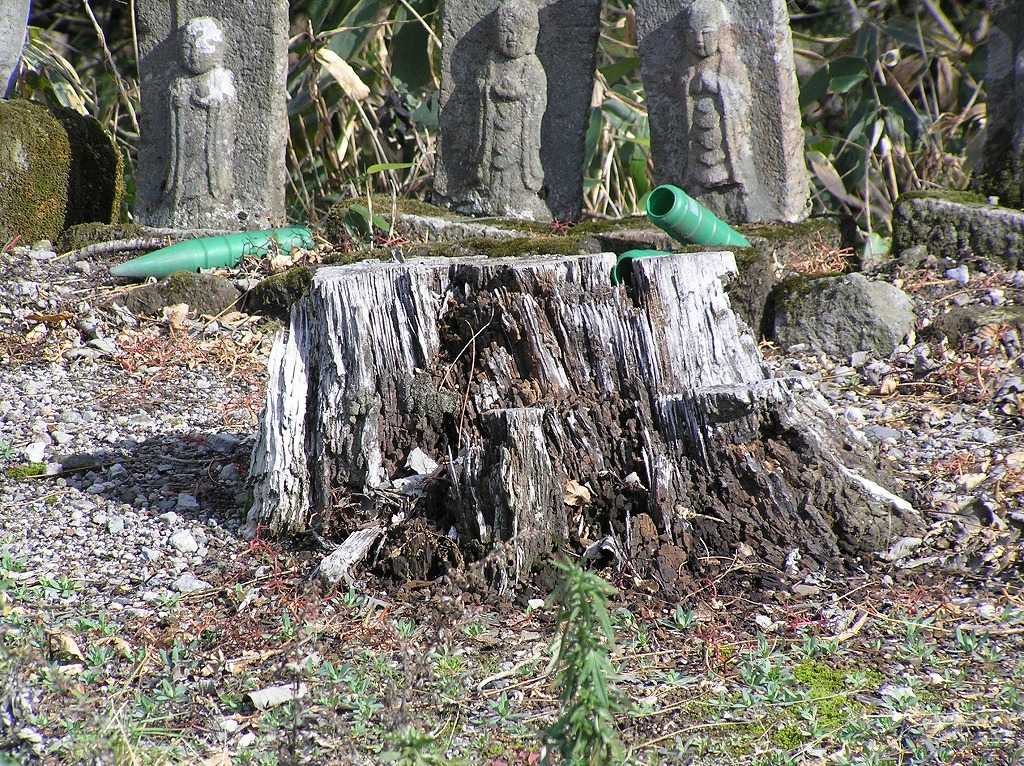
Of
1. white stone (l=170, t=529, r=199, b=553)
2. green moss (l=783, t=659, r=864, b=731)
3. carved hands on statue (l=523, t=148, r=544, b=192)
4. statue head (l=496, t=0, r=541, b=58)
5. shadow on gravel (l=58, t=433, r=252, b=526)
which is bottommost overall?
green moss (l=783, t=659, r=864, b=731)

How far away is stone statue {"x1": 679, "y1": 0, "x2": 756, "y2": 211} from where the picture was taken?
5496mm

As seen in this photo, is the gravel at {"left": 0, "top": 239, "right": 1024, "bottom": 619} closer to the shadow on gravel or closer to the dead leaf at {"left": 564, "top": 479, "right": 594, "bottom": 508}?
the shadow on gravel

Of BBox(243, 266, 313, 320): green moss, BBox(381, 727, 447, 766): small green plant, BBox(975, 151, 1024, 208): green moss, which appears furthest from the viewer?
BBox(975, 151, 1024, 208): green moss

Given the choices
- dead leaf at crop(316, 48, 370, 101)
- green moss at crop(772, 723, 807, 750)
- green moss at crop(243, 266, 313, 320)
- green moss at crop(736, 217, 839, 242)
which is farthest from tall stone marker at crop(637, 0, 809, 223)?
green moss at crop(772, 723, 807, 750)

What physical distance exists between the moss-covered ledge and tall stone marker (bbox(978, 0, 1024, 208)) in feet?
0.54

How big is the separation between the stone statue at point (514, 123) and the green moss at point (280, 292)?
53.6 inches

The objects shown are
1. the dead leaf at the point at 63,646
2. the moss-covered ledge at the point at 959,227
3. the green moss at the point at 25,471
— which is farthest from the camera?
the moss-covered ledge at the point at 959,227

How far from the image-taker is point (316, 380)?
2.92 m

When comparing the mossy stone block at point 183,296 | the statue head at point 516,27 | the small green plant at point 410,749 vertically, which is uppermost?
the statue head at point 516,27

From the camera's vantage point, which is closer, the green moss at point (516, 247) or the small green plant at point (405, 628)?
the small green plant at point (405, 628)

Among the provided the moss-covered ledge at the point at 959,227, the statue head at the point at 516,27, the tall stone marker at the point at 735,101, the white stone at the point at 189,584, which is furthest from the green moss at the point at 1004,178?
the white stone at the point at 189,584

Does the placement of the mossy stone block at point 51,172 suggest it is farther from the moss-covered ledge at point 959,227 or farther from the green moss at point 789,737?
the green moss at point 789,737

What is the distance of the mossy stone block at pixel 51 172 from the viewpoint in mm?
5539

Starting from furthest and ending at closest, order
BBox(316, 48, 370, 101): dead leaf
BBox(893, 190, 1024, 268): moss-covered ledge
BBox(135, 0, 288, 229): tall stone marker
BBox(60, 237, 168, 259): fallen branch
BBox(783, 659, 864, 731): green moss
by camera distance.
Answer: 1. BBox(316, 48, 370, 101): dead leaf
2. BBox(135, 0, 288, 229): tall stone marker
3. BBox(60, 237, 168, 259): fallen branch
4. BBox(893, 190, 1024, 268): moss-covered ledge
5. BBox(783, 659, 864, 731): green moss
